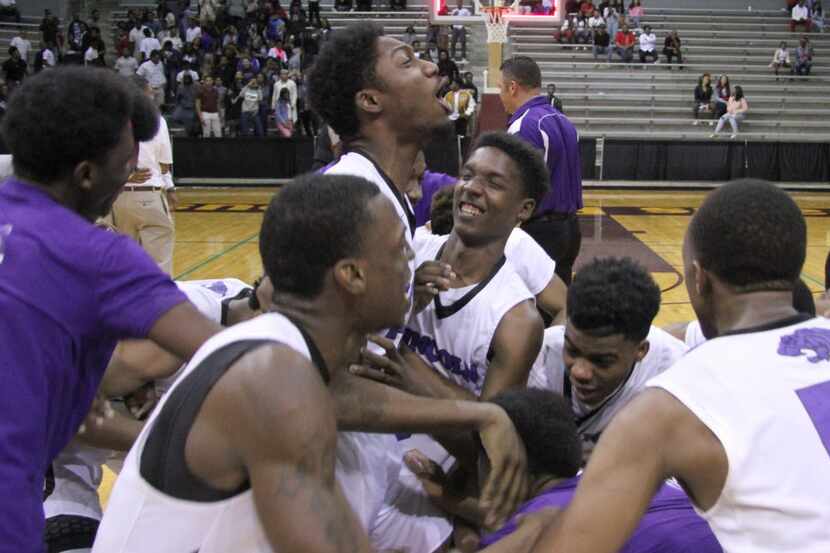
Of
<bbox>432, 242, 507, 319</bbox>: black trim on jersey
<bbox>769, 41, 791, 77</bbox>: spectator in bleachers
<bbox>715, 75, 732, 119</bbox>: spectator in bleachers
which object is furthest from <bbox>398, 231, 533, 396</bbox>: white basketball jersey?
<bbox>769, 41, 791, 77</bbox>: spectator in bleachers

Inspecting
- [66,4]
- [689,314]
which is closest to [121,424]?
[689,314]

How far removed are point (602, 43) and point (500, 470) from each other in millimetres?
20646

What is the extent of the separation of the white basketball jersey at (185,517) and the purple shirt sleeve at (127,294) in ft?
1.02

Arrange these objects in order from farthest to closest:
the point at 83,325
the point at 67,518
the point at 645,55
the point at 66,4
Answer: the point at 66,4 → the point at 645,55 → the point at 67,518 → the point at 83,325

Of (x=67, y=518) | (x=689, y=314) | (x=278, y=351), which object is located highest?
(x=278, y=351)

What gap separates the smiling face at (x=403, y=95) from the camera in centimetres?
258

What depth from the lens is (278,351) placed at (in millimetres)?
1412

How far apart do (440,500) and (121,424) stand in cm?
84

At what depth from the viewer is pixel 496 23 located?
43.9 ft

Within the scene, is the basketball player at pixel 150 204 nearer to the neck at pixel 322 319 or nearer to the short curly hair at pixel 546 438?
the short curly hair at pixel 546 438

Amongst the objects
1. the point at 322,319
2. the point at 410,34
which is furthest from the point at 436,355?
the point at 410,34

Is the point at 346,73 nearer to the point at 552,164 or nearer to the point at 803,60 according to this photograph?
the point at 552,164

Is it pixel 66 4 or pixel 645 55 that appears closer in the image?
pixel 645 55

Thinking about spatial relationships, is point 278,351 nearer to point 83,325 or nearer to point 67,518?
point 83,325
